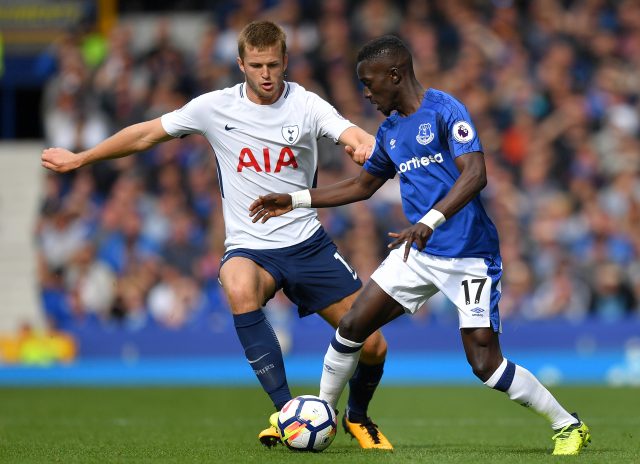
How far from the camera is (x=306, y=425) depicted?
7.47 metres

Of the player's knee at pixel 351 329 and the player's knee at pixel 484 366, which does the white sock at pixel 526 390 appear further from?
the player's knee at pixel 351 329

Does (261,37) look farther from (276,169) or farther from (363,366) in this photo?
(363,366)

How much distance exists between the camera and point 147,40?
22.1 metres

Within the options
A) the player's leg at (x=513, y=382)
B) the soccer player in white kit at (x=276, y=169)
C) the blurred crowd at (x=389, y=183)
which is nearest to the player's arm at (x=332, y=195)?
the soccer player in white kit at (x=276, y=169)

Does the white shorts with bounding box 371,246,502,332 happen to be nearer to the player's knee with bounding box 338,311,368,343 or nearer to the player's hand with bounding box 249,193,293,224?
the player's knee with bounding box 338,311,368,343

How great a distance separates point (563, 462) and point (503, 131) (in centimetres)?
1139

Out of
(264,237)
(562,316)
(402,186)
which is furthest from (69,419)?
(562,316)

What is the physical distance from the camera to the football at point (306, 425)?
747cm

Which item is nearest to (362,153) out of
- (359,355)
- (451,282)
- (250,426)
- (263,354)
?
(451,282)

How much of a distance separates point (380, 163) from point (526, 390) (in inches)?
66.6

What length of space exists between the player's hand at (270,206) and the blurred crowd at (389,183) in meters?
8.21

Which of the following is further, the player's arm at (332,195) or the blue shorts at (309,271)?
the blue shorts at (309,271)

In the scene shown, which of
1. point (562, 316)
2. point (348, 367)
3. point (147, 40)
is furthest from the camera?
point (147, 40)

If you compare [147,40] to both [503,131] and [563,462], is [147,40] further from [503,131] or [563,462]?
[563,462]
